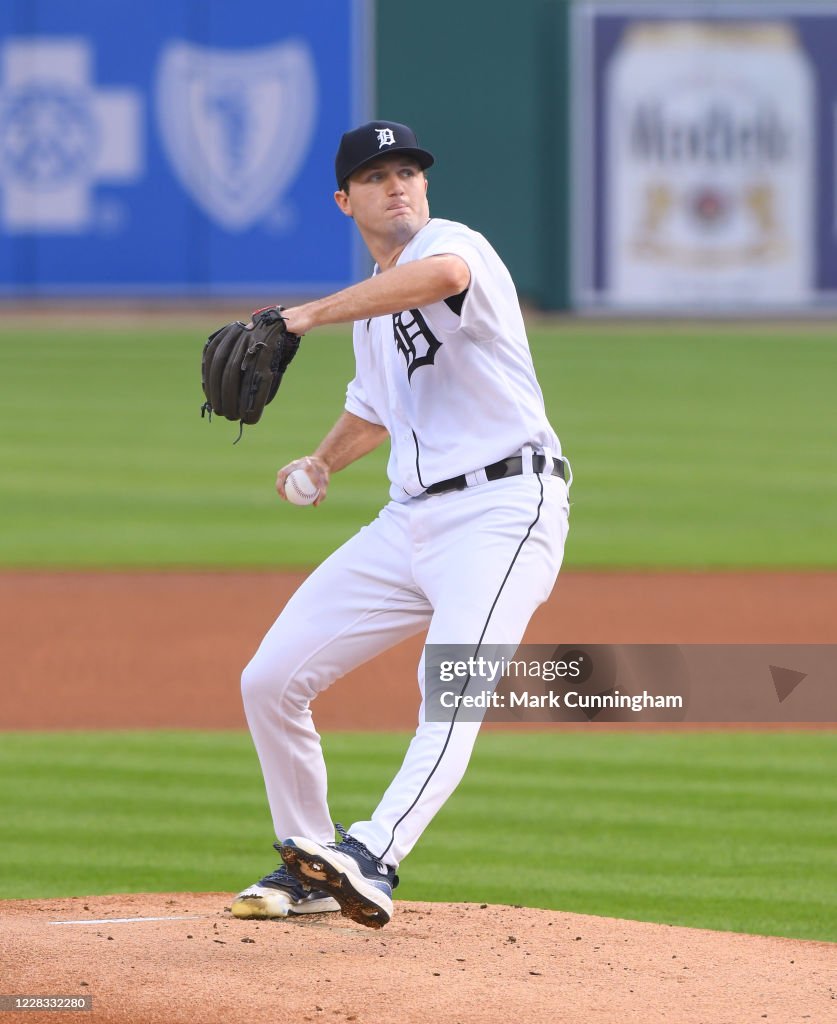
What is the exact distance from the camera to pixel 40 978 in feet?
13.1

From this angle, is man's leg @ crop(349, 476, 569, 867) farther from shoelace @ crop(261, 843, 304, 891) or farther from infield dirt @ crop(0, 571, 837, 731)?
infield dirt @ crop(0, 571, 837, 731)

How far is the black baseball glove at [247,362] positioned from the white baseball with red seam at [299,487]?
607 mm

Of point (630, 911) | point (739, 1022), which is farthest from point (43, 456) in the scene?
point (739, 1022)

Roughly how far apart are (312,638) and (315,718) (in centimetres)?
335

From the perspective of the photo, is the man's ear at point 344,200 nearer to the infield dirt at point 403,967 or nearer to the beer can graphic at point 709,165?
the infield dirt at point 403,967

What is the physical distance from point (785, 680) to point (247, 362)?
5.11m

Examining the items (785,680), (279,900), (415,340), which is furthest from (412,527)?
(785,680)

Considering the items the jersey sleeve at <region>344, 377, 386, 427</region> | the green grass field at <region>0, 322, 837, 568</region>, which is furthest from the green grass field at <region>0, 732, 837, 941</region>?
the green grass field at <region>0, 322, 837, 568</region>

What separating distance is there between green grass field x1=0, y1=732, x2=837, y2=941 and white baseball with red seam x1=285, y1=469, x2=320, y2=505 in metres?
1.33

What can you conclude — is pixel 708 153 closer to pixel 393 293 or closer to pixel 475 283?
pixel 475 283

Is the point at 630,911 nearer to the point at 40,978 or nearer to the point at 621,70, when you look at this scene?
the point at 40,978

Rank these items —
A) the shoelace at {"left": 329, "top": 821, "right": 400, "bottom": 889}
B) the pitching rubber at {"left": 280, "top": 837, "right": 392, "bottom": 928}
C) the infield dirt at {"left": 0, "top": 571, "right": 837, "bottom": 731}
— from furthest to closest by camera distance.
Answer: the infield dirt at {"left": 0, "top": 571, "right": 837, "bottom": 731}
the shoelace at {"left": 329, "top": 821, "right": 400, "bottom": 889}
the pitching rubber at {"left": 280, "top": 837, "right": 392, "bottom": 928}

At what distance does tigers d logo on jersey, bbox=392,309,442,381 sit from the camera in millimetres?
4328

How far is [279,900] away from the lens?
4590mm
